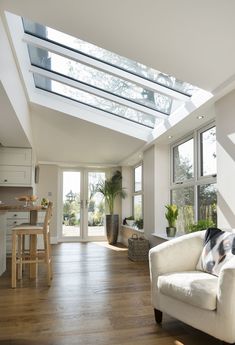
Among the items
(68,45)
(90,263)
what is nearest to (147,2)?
(68,45)

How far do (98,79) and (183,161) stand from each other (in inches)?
75.5

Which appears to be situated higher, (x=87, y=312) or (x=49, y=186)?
(x=49, y=186)

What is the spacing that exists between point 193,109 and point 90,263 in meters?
2.98

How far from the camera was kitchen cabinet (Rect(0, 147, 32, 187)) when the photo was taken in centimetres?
567

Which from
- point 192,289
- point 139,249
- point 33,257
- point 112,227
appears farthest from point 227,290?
point 112,227

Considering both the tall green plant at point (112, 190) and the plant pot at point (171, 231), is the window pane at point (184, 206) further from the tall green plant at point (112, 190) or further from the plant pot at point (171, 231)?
the tall green plant at point (112, 190)

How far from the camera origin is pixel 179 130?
4344mm

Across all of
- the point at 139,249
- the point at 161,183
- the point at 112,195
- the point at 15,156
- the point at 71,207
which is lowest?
the point at 139,249

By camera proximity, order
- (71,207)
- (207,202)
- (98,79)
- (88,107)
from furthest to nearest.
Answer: (71,207)
(88,107)
(98,79)
(207,202)

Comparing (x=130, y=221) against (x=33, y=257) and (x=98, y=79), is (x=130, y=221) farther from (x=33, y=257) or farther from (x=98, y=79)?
(x=98, y=79)

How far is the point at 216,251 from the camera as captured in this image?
232 centimetres

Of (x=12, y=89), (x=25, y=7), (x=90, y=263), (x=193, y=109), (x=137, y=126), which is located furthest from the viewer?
(x=137, y=126)

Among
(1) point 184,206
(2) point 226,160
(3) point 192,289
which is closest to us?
(3) point 192,289

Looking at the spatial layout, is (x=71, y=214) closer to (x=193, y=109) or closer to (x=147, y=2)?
(x=193, y=109)
